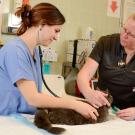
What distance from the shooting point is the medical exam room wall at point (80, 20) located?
9.65ft

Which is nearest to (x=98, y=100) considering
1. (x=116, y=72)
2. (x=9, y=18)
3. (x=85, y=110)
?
(x=85, y=110)

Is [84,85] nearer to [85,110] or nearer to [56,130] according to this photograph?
[85,110]

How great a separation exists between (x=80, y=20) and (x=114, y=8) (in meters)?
0.49

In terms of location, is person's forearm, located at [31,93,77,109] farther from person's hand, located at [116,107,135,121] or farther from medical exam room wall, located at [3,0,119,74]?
medical exam room wall, located at [3,0,119,74]

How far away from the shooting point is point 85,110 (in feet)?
3.81

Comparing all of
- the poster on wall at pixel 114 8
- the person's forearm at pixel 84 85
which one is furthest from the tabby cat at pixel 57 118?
the poster on wall at pixel 114 8

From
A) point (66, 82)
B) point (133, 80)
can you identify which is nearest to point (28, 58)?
point (133, 80)

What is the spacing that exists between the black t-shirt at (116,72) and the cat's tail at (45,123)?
0.64 meters

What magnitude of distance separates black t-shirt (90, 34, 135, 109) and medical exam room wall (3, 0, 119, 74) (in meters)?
1.25

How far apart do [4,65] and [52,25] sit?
284 millimetres

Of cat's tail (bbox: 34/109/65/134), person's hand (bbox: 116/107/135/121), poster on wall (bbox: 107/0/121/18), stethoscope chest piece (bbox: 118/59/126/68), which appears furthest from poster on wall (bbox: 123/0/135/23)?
cat's tail (bbox: 34/109/65/134)

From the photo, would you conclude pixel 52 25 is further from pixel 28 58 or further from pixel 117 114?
pixel 117 114

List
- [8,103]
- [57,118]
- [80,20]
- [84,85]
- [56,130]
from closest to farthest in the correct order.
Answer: [56,130] → [57,118] → [8,103] → [84,85] → [80,20]

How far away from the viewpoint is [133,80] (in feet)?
5.29
